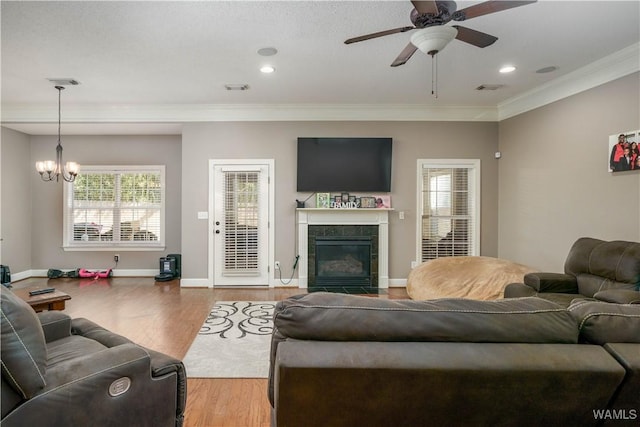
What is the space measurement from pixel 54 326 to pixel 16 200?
17.6 ft

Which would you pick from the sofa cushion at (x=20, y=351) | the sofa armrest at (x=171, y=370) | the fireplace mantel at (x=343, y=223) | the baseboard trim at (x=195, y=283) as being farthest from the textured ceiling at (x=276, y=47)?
the baseboard trim at (x=195, y=283)

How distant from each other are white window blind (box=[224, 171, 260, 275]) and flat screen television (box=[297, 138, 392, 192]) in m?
0.81

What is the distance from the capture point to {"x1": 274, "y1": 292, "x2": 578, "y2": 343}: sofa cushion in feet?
3.64

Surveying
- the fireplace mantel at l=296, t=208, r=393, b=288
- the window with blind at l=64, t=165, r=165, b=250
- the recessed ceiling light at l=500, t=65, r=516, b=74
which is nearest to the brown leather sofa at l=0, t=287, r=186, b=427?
the fireplace mantel at l=296, t=208, r=393, b=288

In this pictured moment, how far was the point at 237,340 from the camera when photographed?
10.2ft

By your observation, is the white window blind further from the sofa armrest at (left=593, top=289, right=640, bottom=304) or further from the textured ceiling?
the sofa armrest at (left=593, top=289, right=640, bottom=304)

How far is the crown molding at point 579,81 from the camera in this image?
10.7 feet

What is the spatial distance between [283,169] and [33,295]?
340 cm

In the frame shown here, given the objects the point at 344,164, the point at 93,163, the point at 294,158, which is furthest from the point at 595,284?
the point at 93,163

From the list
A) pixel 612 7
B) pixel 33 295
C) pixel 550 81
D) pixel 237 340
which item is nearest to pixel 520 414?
pixel 237 340

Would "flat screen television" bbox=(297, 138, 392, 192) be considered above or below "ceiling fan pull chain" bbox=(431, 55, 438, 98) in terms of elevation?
below

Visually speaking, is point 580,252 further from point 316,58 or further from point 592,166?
point 316,58

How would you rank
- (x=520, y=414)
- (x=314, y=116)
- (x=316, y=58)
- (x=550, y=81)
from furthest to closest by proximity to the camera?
(x=314, y=116), (x=550, y=81), (x=316, y=58), (x=520, y=414)

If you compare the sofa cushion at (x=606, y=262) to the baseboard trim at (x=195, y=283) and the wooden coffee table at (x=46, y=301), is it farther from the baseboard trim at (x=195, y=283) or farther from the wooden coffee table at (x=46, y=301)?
the wooden coffee table at (x=46, y=301)
